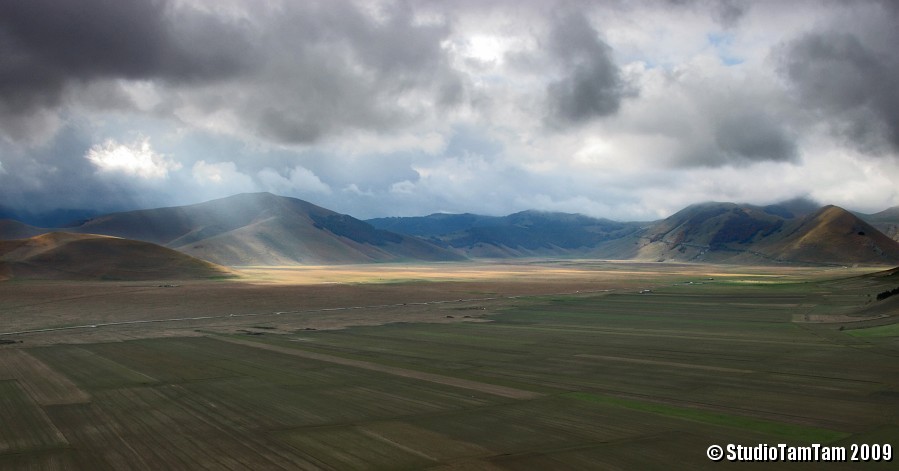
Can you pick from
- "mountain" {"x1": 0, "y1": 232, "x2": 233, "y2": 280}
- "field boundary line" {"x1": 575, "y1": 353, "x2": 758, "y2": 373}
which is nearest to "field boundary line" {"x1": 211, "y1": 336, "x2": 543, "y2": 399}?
"field boundary line" {"x1": 575, "y1": 353, "x2": 758, "y2": 373}

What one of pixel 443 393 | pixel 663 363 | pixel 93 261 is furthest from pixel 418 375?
pixel 93 261

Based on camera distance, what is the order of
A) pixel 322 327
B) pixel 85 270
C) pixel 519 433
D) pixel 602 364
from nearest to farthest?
pixel 519 433 < pixel 602 364 < pixel 322 327 < pixel 85 270

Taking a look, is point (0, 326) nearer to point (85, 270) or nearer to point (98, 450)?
point (98, 450)

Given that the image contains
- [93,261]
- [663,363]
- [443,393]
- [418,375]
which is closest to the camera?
[443,393]

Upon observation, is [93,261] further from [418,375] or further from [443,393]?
[443,393]

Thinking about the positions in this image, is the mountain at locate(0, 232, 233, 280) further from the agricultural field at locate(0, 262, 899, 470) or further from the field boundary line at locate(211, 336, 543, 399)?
the field boundary line at locate(211, 336, 543, 399)

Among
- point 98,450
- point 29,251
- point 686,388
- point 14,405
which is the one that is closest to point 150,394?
point 14,405
